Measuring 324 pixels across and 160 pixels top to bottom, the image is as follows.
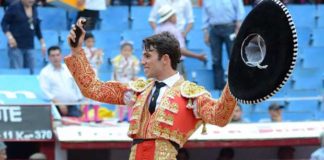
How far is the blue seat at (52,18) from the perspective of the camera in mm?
14023

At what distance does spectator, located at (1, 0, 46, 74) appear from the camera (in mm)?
12352

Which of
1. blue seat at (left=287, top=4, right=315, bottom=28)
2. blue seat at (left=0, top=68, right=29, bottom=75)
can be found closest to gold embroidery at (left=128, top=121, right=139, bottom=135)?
blue seat at (left=0, top=68, right=29, bottom=75)

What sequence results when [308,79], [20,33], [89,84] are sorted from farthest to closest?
[308,79] → [20,33] → [89,84]

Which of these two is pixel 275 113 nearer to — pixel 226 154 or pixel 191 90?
pixel 226 154

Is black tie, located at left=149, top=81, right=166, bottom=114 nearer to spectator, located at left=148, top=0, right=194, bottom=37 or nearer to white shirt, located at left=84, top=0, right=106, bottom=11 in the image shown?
spectator, located at left=148, top=0, right=194, bottom=37

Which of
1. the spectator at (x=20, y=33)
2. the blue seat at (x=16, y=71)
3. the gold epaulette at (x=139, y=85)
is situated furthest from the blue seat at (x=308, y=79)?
the gold epaulette at (x=139, y=85)

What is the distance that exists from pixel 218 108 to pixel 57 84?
511 centimetres

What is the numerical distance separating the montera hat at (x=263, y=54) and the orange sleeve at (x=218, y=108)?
3.2 inches

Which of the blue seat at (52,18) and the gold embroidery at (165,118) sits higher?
the gold embroidery at (165,118)

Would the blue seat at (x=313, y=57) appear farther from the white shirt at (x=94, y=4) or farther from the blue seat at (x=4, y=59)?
the blue seat at (x=4, y=59)

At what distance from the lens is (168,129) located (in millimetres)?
6395

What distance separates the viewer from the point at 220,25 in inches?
499

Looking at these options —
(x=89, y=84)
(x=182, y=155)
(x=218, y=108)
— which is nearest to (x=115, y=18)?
(x=182, y=155)

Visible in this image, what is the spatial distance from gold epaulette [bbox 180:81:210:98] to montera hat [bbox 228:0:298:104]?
14.1 inches
